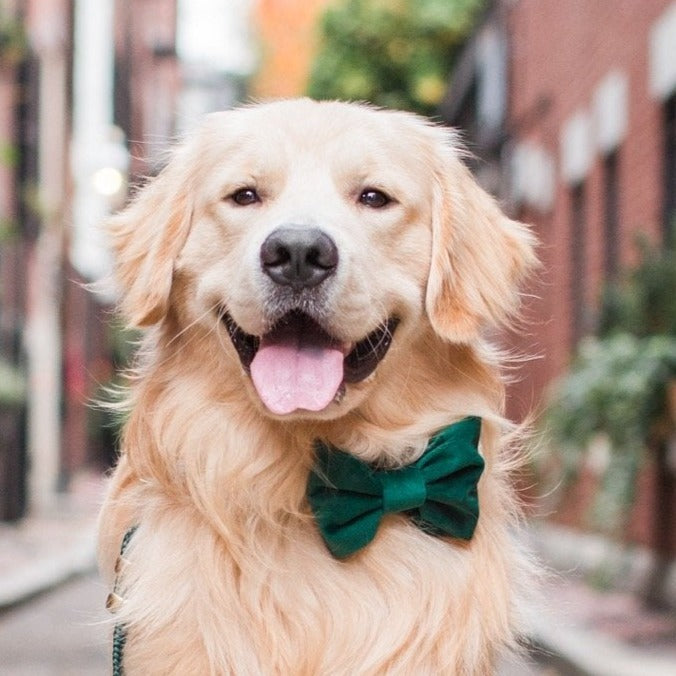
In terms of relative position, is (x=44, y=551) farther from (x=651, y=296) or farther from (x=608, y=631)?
(x=651, y=296)

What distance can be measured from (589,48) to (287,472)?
1046 centimetres

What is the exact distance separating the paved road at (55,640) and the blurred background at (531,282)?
28 mm

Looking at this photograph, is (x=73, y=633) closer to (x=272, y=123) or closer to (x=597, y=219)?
(x=272, y=123)

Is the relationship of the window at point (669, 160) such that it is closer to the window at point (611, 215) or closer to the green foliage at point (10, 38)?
the window at point (611, 215)

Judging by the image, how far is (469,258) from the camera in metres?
3.56

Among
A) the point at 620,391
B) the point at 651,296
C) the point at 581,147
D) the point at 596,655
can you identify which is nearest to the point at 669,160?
the point at 651,296

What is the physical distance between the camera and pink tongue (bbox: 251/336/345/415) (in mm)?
3207

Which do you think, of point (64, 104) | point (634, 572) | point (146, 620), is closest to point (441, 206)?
point (146, 620)

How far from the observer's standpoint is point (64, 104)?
20578 millimetres

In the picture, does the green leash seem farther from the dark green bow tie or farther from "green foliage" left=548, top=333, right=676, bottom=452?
"green foliage" left=548, top=333, right=676, bottom=452

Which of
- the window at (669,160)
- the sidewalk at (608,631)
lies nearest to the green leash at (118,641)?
the sidewalk at (608,631)

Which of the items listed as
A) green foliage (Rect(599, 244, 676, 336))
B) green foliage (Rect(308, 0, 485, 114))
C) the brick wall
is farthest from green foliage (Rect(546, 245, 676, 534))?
green foliage (Rect(308, 0, 485, 114))

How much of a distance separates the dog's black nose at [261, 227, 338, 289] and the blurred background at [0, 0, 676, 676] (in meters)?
0.81

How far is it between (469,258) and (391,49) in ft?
79.9
